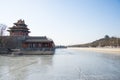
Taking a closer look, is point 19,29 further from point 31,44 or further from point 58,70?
point 58,70

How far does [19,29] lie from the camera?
58.3 m

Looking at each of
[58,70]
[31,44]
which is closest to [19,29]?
[31,44]

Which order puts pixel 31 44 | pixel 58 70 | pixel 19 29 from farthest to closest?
pixel 19 29
pixel 31 44
pixel 58 70

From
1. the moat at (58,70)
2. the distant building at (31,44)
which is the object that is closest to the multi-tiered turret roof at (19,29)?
the distant building at (31,44)

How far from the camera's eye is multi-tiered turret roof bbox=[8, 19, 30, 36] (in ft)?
191

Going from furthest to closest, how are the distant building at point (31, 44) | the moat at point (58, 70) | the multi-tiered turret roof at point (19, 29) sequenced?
the multi-tiered turret roof at point (19, 29) → the distant building at point (31, 44) → the moat at point (58, 70)

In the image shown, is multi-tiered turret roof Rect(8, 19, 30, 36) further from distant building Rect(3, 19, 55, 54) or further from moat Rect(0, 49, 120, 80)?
moat Rect(0, 49, 120, 80)

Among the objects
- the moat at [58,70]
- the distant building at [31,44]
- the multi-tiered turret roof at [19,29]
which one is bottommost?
the moat at [58,70]

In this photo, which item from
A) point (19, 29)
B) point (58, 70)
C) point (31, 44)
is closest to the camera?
point (58, 70)

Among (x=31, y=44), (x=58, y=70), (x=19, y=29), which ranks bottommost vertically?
(x=58, y=70)

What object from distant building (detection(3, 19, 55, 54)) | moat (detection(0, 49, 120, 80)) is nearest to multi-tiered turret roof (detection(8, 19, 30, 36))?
distant building (detection(3, 19, 55, 54))

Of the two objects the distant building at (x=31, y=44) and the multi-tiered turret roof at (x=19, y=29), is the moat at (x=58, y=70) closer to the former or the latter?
the distant building at (x=31, y=44)

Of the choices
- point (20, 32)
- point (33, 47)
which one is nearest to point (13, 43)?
point (33, 47)

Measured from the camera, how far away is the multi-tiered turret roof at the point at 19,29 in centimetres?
5816
